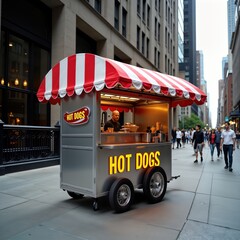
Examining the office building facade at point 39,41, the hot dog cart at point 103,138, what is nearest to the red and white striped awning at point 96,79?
the hot dog cart at point 103,138

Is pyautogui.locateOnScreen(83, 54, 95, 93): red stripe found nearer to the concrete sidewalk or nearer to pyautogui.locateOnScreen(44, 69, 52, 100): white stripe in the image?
pyautogui.locateOnScreen(44, 69, 52, 100): white stripe

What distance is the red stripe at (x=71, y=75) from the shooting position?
19.9 feet

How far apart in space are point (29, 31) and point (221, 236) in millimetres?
12950

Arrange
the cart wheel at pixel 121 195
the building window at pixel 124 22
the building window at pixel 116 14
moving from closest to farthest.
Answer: the cart wheel at pixel 121 195 → the building window at pixel 116 14 → the building window at pixel 124 22

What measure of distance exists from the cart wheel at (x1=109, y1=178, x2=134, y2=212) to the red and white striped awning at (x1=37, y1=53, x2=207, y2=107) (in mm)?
2021

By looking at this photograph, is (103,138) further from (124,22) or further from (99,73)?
(124,22)

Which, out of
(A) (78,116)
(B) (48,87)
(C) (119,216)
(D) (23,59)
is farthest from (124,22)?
(C) (119,216)

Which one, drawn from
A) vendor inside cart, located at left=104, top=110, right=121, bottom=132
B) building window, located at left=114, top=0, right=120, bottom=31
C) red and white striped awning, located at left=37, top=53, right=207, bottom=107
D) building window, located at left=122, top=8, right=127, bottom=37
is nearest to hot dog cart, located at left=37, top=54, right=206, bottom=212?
red and white striped awning, located at left=37, top=53, right=207, bottom=107

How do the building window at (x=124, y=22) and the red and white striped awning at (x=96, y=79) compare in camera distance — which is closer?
the red and white striped awning at (x=96, y=79)

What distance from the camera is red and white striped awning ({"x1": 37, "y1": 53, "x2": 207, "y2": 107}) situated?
5.39m

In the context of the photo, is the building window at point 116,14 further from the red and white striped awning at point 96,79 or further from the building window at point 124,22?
the red and white striped awning at point 96,79

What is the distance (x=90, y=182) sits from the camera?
570cm

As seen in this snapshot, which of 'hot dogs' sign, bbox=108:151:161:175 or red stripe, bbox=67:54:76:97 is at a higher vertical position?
red stripe, bbox=67:54:76:97

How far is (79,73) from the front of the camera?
19.7 feet
